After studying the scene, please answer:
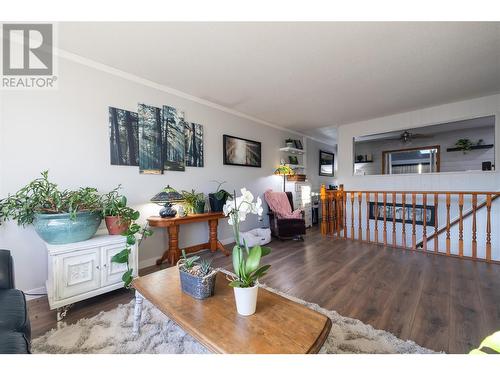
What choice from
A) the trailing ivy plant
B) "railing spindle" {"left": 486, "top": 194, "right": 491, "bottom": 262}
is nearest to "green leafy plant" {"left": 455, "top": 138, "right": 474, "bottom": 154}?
"railing spindle" {"left": 486, "top": 194, "right": 491, "bottom": 262}

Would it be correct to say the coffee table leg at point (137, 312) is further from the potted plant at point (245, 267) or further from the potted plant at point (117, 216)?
the potted plant at point (117, 216)

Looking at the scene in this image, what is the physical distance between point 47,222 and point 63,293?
21.8 inches

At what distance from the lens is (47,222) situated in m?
1.60

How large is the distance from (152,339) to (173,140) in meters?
2.27

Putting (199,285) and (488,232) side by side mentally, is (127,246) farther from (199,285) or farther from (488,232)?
(488,232)

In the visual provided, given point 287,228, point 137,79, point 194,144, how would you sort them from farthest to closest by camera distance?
point 287,228 → point 194,144 → point 137,79

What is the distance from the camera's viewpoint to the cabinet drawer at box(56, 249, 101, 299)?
158cm

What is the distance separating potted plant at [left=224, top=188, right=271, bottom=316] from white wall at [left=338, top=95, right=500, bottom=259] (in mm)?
4238

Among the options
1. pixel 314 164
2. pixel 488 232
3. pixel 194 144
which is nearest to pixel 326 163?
pixel 314 164

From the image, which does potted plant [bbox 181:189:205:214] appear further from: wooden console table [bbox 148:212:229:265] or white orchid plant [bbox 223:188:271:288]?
white orchid plant [bbox 223:188:271:288]

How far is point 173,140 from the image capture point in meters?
2.86
